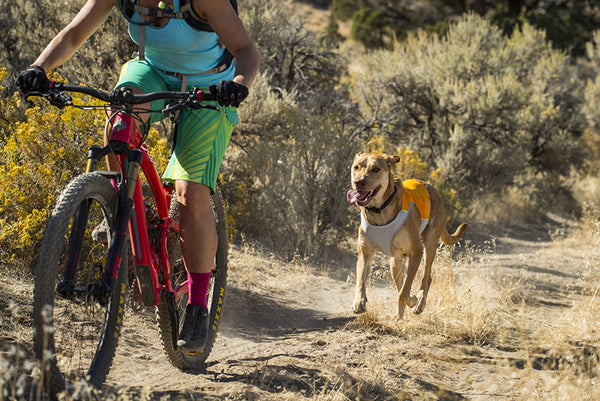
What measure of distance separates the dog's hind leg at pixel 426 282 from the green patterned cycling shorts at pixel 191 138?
2.58 m

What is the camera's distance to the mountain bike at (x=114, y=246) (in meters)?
2.38

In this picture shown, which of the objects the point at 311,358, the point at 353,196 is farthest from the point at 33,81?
the point at 353,196

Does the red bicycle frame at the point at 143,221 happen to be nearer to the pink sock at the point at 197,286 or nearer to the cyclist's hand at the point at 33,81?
the pink sock at the point at 197,286

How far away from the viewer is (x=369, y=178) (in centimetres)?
478

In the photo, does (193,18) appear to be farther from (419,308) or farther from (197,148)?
(419,308)

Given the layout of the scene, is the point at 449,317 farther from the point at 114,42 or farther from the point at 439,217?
the point at 114,42

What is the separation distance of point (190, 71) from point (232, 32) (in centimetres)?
35

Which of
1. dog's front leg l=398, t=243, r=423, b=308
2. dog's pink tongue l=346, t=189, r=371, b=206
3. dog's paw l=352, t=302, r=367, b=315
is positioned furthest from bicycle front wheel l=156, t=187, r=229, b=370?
dog's front leg l=398, t=243, r=423, b=308

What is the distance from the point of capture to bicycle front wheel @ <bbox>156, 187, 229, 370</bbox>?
3.16 m

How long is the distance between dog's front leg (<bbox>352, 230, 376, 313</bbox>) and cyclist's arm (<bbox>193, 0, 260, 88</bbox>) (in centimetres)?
220

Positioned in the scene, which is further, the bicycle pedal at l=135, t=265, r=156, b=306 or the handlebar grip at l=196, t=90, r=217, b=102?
the bicycle pedal at l=135, t=265, r=156, b=306

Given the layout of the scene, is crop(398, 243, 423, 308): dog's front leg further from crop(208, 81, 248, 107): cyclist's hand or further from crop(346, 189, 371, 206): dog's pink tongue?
crop(208, 81, 248, 107): cyclist's hand

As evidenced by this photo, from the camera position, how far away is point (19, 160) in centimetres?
488

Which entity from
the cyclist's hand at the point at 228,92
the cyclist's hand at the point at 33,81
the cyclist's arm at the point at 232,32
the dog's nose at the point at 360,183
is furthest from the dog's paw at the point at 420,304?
the cyclist's hand at the point at 33,81
